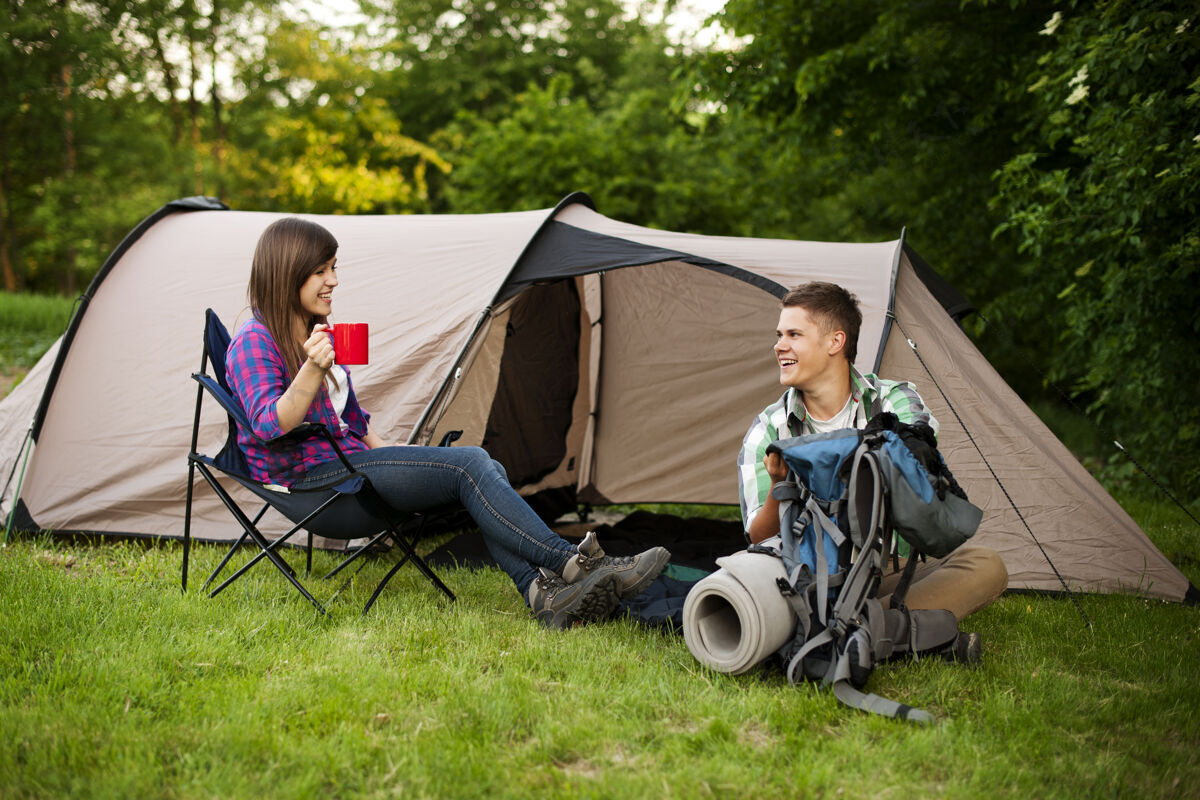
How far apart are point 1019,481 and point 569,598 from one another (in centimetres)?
165

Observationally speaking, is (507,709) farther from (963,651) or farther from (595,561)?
(963,651)

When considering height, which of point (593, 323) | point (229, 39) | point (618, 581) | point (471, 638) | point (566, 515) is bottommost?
point (566, 515)

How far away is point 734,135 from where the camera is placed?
8906 mm

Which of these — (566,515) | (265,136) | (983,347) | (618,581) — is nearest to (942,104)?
(983,347)

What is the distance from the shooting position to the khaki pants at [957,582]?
260 centimetres

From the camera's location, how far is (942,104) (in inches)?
269

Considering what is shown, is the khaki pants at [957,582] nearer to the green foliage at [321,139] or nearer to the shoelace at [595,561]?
the shoelace at [595,561]

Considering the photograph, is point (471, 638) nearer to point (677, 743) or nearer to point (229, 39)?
point (677, 743)

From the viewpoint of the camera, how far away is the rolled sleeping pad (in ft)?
7.57

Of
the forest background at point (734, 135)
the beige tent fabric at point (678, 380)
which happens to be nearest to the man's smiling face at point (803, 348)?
the forest background at point (734, 135)

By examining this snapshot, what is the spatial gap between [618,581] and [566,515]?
2.29 metres

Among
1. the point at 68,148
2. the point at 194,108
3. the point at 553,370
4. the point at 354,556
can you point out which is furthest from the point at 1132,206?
the point at 194,108

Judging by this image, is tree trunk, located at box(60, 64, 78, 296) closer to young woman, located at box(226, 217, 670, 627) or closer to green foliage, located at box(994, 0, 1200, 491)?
young woman, located at box(226, 217, 670, 627)

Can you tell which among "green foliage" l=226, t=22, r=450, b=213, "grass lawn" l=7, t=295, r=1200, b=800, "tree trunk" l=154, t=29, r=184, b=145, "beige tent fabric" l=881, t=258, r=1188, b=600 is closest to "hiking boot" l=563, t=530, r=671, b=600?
"grass lawn" l=7, t=295, r=1200, b=800
